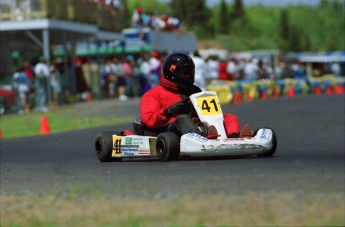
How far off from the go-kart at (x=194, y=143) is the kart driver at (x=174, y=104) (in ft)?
0.44

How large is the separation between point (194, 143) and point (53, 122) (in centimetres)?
1200

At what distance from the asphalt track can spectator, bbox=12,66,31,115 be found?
1091cm

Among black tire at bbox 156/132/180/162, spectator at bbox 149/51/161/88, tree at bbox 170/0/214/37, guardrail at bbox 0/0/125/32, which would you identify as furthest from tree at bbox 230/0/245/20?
black tire at bbox 156/132/180/162

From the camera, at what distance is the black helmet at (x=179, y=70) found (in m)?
10.2

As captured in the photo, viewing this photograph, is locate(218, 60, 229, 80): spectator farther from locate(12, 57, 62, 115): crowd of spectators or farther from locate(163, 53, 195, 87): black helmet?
locate(163, 53, 195, 87): black helmet

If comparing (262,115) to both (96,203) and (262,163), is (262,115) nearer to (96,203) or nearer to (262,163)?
(262,163)

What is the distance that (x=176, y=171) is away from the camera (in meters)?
8.55

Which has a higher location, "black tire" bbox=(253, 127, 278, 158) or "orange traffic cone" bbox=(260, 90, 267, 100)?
"black tire" bbox=(253, 127, 278, 158)

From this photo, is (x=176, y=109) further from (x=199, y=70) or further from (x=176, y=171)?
(x=199, y=70)

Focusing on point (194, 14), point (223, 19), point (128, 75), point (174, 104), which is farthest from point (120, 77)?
point (223, 19)

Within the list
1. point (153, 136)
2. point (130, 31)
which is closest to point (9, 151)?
point (153, 136)

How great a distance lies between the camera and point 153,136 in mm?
10234

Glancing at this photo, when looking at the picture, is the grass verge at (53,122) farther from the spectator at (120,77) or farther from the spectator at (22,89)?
the spectator at (120,77)

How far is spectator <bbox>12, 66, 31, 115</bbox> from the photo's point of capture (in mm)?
25047
